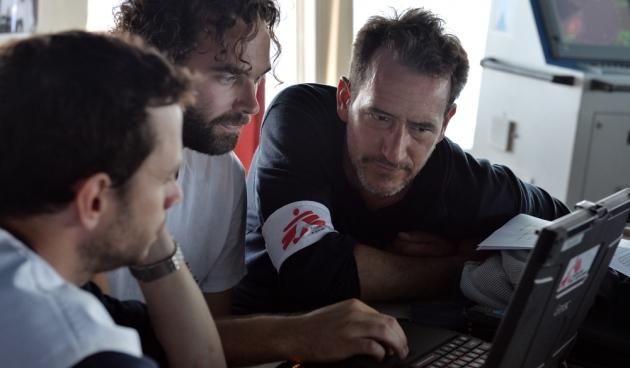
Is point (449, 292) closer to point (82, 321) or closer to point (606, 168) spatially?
point (82, 321)

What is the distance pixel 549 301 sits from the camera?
84 cm

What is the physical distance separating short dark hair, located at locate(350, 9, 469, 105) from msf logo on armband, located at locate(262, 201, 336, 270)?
319 mm

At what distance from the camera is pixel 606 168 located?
2395mm

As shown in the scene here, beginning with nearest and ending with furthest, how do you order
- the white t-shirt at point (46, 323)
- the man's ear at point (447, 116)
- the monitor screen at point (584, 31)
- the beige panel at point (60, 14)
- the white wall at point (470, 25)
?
the white t-shirt at point (46, 323) < the man's ear at point (447, 116) < the beige panel at point (60, 14) < the monitor screen at point (584, 31) < the white wall at point (470, 25)

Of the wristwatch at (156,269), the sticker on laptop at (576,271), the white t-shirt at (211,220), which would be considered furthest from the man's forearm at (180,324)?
the sticker on laptop at (576,271)

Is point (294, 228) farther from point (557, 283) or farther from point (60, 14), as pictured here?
point (60, 14)

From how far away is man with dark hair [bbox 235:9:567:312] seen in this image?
138 cm

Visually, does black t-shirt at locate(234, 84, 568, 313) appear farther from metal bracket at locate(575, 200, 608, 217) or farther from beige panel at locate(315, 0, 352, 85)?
beige panel at locate(315, 0, 352, 85)

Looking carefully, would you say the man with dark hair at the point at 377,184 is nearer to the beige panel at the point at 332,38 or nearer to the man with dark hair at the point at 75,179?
the man with dark hair at the point at 75,179

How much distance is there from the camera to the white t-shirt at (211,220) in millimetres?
1412

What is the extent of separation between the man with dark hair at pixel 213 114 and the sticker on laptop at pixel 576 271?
0.54m

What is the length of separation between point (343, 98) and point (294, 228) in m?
0.36

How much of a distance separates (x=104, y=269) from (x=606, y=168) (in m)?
1.97

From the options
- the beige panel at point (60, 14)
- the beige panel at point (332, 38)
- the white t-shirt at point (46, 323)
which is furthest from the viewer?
the beige panel at point (332, 38)
